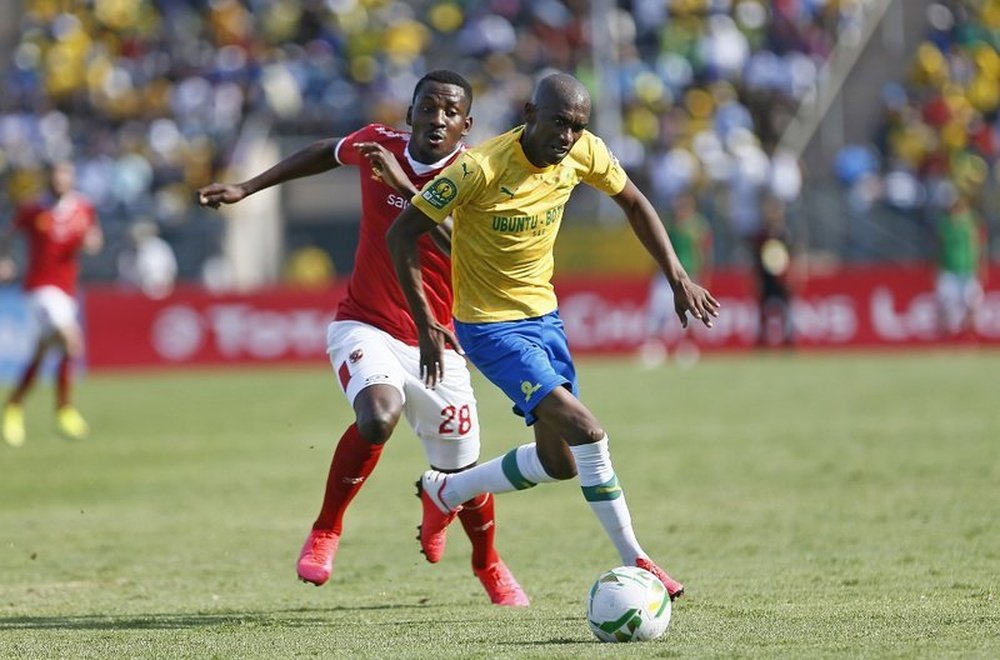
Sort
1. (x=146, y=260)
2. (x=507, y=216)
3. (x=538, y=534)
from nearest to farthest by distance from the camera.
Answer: (x=507, y=216) → (x=538, y=534) → (x=146, y=260)

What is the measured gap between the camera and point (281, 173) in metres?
8.24

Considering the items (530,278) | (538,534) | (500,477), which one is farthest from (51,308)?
(530,278)

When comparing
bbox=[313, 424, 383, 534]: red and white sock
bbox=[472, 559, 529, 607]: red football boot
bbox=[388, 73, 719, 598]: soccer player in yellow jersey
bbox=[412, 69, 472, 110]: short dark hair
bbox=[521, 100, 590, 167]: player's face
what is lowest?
bbox=[472, 559, 529, 607]: red football boot

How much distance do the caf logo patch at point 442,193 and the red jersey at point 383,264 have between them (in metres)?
0.88

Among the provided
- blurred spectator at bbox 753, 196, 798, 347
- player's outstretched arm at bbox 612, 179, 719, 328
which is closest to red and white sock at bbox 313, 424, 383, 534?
player's outstretched arm at bbox 612, 179, 719, 328

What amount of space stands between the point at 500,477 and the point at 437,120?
1.69 m

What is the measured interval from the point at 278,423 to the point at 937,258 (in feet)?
40.7

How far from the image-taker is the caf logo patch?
7.20 metres

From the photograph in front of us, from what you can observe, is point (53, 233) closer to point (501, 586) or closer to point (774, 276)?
point (501, 586)

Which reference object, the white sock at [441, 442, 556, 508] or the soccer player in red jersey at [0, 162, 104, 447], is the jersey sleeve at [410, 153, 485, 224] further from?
the soccer player in red jersey at [0, 162, 104, 447]

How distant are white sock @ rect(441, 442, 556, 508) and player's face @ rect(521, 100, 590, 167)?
53.4 inches

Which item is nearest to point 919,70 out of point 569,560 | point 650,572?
point 569,560

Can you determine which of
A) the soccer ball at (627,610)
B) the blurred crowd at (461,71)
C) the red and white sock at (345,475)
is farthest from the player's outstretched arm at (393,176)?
the blurred crowd at (461,71)

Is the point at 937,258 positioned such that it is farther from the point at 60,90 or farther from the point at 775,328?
the point at 60,90
